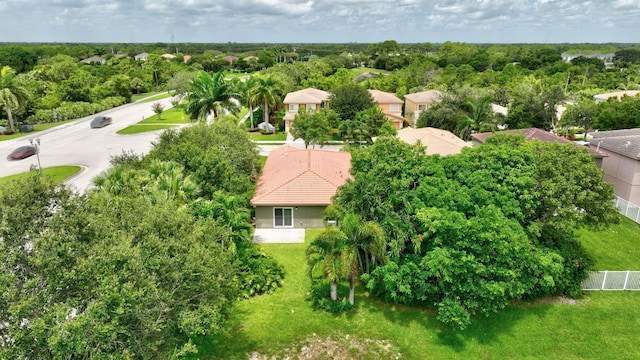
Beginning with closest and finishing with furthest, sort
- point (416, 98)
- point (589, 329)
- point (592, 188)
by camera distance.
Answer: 1. point (589, 329)
2. point (592, 188)
3. point (416, 98)

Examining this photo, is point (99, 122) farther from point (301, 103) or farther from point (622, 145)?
point (622, 145)

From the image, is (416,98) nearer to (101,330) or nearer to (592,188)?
(592,188)

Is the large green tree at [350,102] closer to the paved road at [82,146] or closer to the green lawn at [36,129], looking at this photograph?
the paved road at [82,146]

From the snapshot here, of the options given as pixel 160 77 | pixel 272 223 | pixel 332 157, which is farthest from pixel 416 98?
pixel 160 77

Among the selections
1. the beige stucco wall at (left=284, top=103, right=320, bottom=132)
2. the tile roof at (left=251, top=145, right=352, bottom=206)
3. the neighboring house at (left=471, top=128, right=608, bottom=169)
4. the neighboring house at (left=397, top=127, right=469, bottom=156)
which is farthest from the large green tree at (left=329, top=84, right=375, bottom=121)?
the tile roof at (left=251, top=145, right=352, bottom=206)

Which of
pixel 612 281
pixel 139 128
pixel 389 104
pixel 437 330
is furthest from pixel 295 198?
pixel 139 128

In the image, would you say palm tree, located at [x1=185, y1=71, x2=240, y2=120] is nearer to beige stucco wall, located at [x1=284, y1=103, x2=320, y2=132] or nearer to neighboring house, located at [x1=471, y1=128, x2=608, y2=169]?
beige stucco wall, located at [x1=284, y1=103, x2=320, y2=132]

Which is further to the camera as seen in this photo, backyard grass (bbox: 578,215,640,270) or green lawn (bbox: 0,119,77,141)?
green lawn (bbox: 0,119,77,141)
